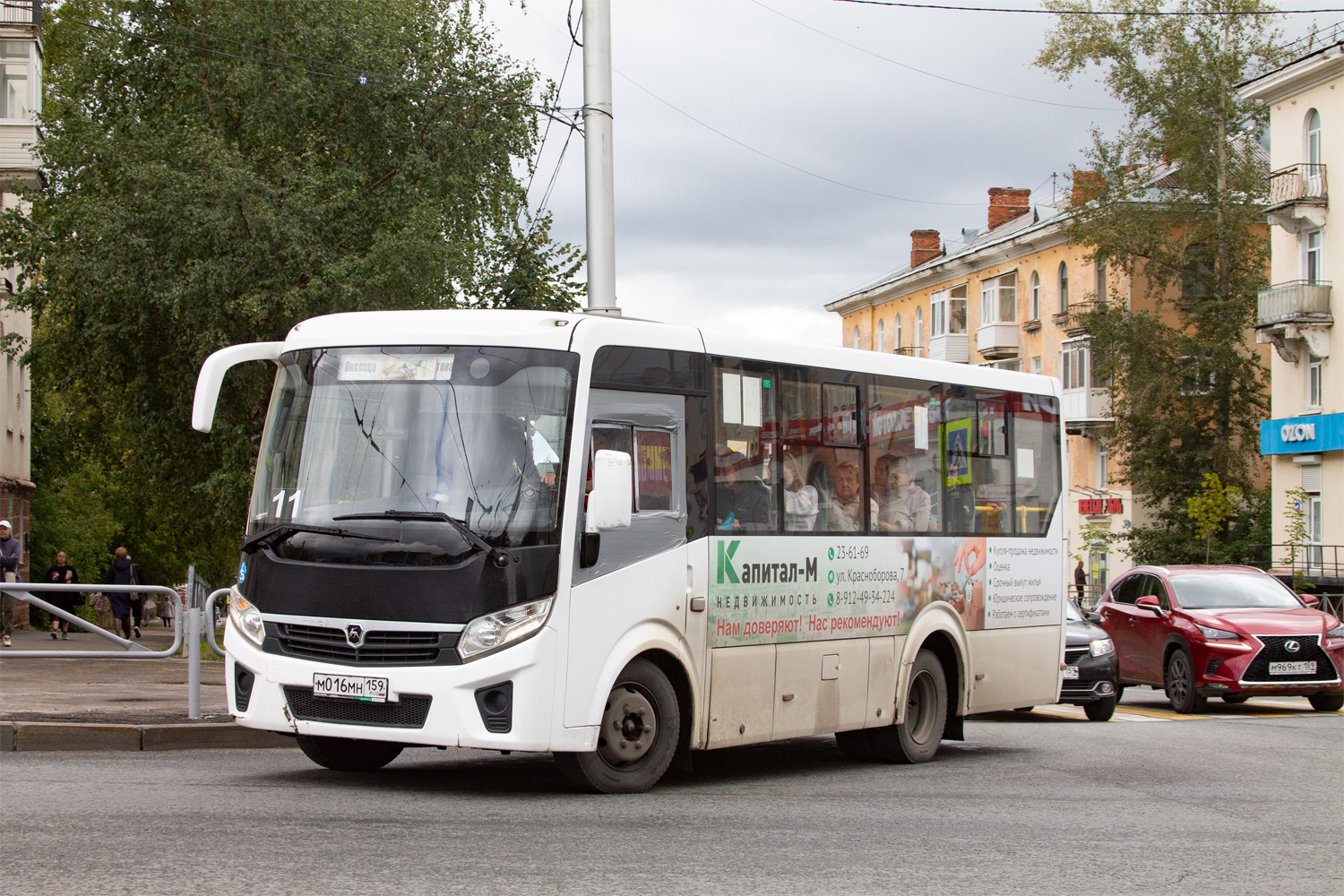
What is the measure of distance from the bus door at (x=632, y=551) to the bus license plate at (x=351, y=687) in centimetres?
103

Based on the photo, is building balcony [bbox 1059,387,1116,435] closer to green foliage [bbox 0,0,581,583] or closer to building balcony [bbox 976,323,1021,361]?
building balcony [bbox 976,323,1021,361]

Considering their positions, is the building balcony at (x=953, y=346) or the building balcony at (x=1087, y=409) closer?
the building balcony at (x=1087, y=409)

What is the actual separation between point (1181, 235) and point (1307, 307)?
26.4 ft

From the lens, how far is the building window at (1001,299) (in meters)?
66.6

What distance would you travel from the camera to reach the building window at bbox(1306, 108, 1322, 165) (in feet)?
146

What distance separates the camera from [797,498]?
37.3 ft

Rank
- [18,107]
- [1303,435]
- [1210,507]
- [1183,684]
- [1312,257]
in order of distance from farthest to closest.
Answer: [1312,257]
[1303,435]
[1210,507]
[18,107]
[1183,684]

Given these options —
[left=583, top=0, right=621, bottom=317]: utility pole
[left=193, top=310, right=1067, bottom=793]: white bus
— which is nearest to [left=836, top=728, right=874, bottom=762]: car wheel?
→ [left=193, top=310, right=1067, bottom=793]: white bus

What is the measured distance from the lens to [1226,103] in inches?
1948

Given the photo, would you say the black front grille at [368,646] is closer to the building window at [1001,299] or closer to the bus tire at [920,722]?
the bus tire at [920,722]

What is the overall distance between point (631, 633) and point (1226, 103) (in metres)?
44.4

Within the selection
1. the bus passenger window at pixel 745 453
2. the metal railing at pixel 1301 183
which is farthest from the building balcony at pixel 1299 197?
the bus passenger window at pixel 745 453

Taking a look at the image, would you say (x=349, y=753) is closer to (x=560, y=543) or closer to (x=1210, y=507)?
(x=560, y=543)

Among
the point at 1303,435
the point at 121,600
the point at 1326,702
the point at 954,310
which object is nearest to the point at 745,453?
the point at 1326,702
